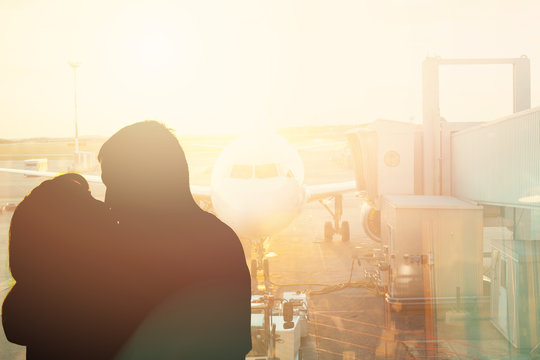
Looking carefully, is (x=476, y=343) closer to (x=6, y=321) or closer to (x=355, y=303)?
(x=355, y=303)

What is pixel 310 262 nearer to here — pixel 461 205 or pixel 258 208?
pixel 258 208

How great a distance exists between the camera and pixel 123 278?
7.89 feet

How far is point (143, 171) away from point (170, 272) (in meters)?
0.57

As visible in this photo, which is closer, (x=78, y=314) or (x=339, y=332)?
(x=78, y=314)

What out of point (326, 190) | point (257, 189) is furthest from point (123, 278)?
point (326, 190)

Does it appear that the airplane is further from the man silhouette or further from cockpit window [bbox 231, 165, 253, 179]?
the man silhouette

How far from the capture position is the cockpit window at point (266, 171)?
46.8 feet

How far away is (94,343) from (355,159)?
16.1 m

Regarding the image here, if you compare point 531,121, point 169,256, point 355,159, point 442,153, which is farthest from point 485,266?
point 169,256

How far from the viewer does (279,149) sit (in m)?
16.0

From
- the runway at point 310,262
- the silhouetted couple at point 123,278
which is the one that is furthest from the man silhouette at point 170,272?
the runway at point 310,262

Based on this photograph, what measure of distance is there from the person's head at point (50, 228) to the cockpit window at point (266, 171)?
38.4 ft

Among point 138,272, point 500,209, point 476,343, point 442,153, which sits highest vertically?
point 442,153

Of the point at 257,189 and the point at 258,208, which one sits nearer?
the point at 258,208
